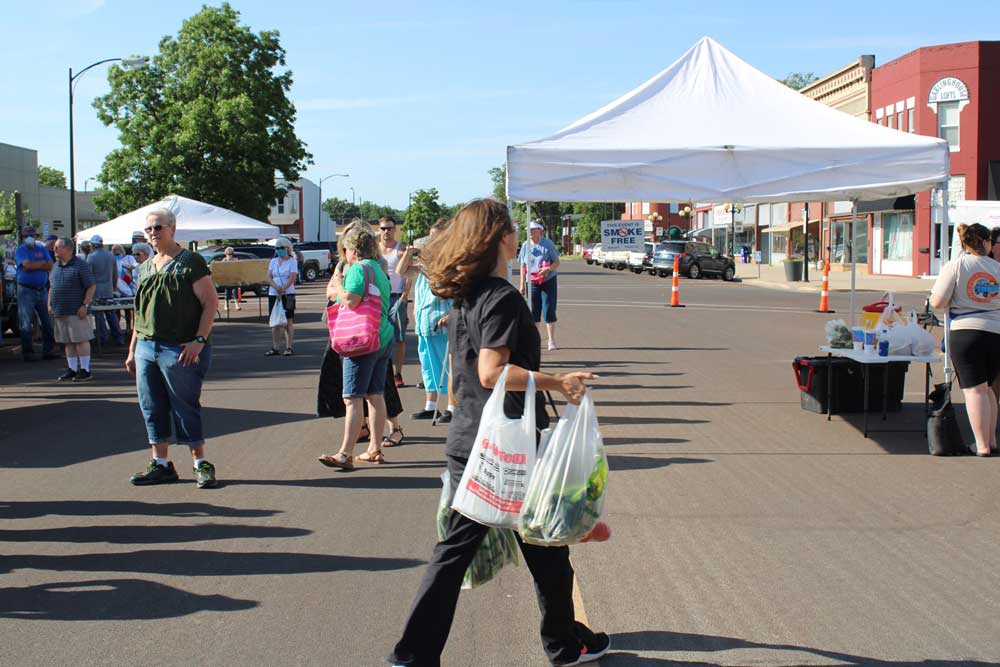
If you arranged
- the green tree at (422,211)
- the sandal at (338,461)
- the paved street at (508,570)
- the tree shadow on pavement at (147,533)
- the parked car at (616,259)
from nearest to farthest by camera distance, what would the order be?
the paved street at (508,570) < the tree shadow on pavement at (147,533) < the sandal at (338,461) < the parked car at (616,259) < the green tree at (422,211)

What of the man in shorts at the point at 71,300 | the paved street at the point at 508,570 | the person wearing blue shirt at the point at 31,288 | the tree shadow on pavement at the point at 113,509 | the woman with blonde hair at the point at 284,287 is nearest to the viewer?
the paved street at the point at 508,570

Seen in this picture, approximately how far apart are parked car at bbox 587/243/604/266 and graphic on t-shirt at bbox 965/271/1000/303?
55.5m

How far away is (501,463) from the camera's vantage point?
368 cm

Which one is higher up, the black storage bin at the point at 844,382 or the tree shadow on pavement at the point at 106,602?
the black storage bin at the point at 844,382

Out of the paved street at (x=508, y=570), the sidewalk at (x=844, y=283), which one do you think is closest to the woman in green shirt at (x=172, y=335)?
the paved street at (x=508, y=570)

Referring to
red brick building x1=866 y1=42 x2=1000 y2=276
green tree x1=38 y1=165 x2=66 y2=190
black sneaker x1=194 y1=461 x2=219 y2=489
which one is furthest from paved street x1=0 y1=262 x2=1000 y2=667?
green tree x1=38 y1=165 x2=66 y2=190

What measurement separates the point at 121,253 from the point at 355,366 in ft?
46.9

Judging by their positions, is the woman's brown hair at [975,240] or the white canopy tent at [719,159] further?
the white canopy tent at [719,159]

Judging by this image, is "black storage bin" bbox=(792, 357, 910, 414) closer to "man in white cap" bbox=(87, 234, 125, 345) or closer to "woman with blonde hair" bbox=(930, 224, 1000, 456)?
"woman with blonde hair" bbox=(930, 224, 1000, 456)

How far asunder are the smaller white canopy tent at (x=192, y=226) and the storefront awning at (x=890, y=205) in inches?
968

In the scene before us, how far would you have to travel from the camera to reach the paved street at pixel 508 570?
14.2ft

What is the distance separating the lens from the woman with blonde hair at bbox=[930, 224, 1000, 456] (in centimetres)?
785

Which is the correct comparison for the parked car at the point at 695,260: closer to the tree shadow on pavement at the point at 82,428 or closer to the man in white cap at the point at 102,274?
the man in white cap at the point at 102,274

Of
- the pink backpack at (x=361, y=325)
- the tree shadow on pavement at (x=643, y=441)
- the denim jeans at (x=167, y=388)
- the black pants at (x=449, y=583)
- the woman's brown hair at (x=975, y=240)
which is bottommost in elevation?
the tree shadow on pavement at (x=643, y=441)
